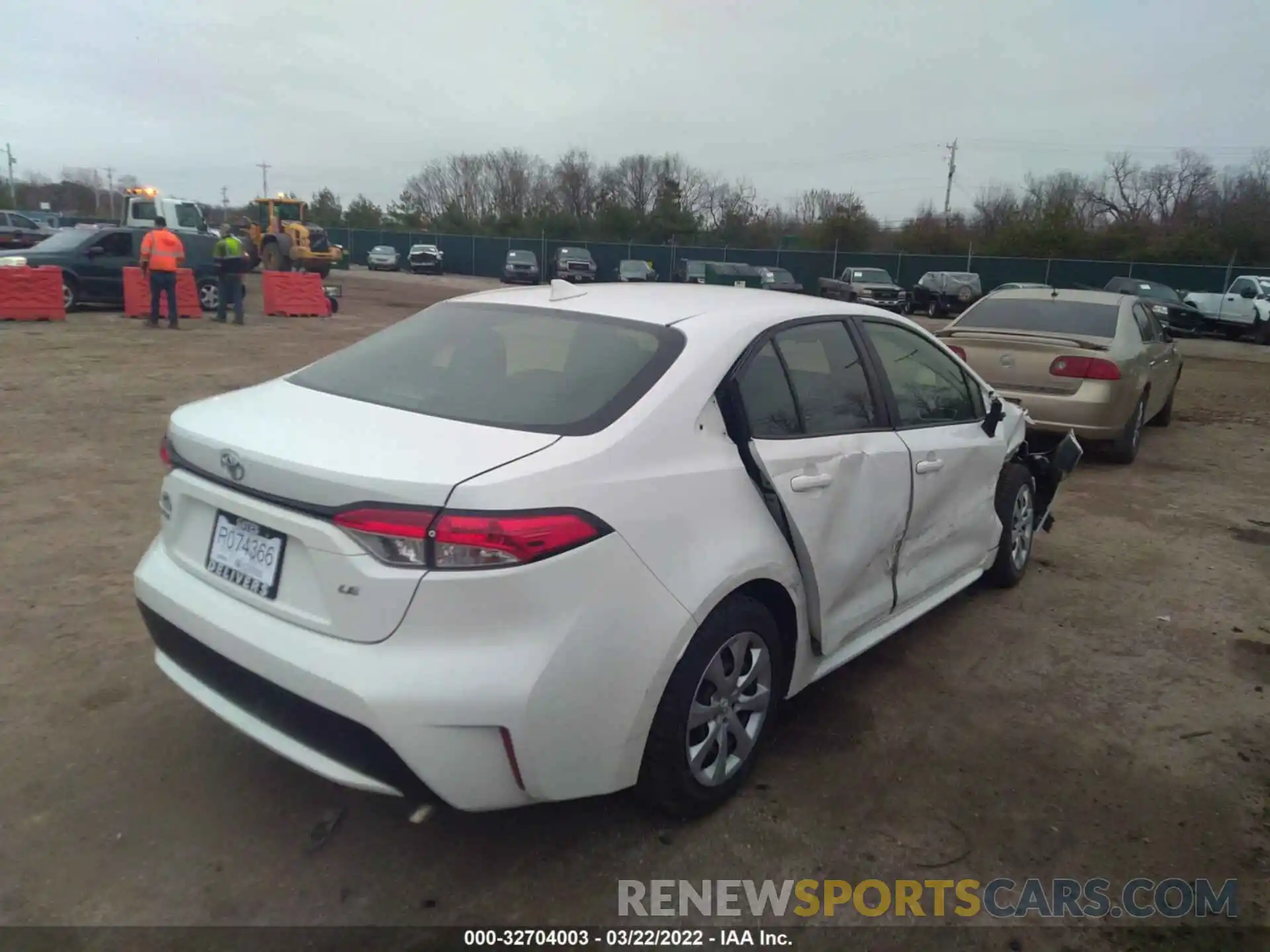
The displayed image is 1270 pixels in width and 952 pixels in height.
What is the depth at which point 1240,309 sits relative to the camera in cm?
2666

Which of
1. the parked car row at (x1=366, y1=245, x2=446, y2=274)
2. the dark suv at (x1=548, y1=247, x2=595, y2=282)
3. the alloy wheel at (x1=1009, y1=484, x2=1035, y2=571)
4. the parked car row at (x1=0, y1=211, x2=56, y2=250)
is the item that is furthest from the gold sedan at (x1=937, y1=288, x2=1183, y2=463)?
the parked car row at (x1=366, y1=245, x2=446, y2=274)

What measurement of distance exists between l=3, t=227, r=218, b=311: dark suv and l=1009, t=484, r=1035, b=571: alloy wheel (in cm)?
1615

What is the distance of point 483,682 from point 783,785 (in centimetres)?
Result: 138

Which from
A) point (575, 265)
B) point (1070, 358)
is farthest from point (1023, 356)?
point (575, 265)

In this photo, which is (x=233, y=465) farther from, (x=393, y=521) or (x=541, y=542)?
(x=541, y=542)

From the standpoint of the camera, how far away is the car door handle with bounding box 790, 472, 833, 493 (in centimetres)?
304

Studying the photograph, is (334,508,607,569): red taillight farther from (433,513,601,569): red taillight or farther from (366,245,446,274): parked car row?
(366,245,446,274): parked car row

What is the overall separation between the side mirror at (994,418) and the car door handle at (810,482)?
1.63m

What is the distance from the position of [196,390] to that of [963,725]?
8.81 meters

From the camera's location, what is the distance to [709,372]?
2.93 meters

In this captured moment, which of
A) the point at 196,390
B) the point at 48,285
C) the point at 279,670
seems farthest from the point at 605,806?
the point at 48,285

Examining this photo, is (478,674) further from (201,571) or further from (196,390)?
(196,390)

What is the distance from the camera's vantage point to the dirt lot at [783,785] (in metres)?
2.59

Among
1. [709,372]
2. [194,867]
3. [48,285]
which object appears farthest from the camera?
[48,285]
